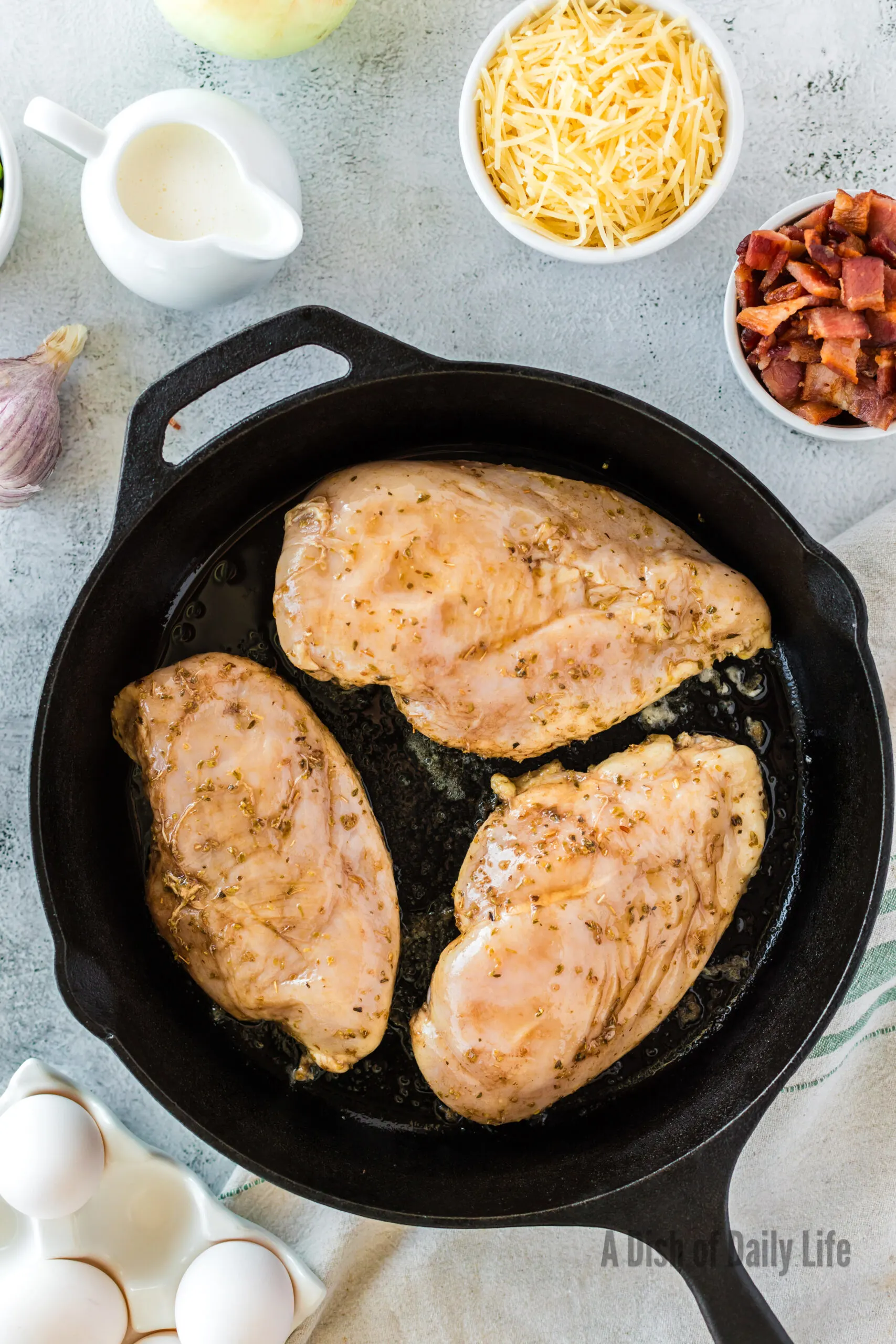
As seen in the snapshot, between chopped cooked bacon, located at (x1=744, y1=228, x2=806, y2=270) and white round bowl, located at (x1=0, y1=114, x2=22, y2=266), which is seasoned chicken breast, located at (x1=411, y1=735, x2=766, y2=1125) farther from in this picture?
white round bowl, located at (x1=0, y1=114, x2=22, y2=266)

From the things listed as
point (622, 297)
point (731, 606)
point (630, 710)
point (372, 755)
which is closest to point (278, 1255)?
point (372, 755)

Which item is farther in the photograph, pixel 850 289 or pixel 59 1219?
pixel 59 1219

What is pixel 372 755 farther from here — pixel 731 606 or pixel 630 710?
pixel 731 606

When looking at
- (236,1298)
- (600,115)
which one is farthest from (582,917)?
(600,115)

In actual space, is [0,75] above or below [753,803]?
above

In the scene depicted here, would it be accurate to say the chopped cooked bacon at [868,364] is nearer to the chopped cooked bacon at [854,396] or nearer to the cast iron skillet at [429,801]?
the chopped cooked bacon at [854,396]

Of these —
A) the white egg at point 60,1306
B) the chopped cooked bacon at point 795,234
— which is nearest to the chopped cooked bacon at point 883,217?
the chopped cooked bacon at point 795,234
